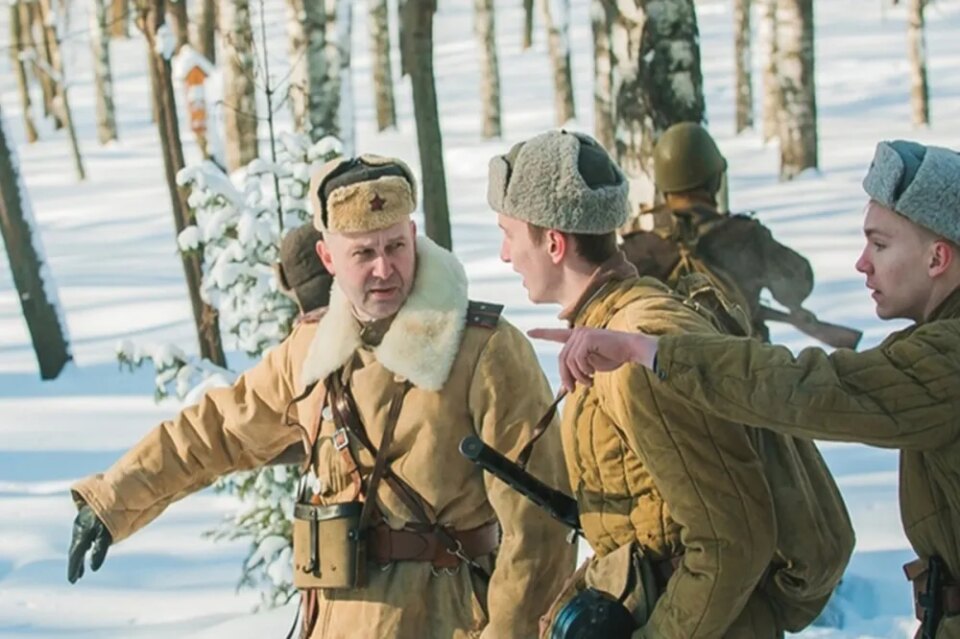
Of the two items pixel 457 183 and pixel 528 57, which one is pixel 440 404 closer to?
pixel 457 183

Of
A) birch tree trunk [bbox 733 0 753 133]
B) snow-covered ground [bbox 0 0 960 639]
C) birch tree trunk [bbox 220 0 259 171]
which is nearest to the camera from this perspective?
snow-covered ground [bbox 0 0 960 639]

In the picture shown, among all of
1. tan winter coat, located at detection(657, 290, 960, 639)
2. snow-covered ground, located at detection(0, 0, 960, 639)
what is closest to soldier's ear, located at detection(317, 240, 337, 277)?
tan winter coat, located at detection(657, 290, 960, 639)

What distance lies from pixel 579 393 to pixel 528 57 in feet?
133

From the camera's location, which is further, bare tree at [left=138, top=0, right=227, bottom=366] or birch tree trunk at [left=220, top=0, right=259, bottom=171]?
birch tree trunk at [left=220, top=0, right=259, bottom=171]

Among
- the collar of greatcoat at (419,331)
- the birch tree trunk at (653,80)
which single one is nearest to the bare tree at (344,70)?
the birch tree trunk at (653,80)

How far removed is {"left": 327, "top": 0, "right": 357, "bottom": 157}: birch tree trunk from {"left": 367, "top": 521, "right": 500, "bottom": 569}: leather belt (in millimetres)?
9649

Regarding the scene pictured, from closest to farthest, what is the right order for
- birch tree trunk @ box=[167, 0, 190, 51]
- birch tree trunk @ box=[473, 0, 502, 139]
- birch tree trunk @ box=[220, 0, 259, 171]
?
1. birch tree trunk @ box=[167, 0, 190, 51]
2. birch tree trunk @ box=[220, 0, 259, 171]
3. birch tree trunk @ box=[473, 0, 502, 139]

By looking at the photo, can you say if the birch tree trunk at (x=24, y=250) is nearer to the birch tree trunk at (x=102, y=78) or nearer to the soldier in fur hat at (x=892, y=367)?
the soldier in fur hat at (x=892, y=367)

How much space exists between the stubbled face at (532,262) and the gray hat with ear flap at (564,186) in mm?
31

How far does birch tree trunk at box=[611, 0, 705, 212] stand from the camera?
27.1 ft

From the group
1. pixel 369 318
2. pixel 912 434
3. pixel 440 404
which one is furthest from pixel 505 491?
pixel 912 434

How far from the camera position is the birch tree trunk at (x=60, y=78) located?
29.3 m

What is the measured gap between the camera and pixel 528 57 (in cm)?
4291

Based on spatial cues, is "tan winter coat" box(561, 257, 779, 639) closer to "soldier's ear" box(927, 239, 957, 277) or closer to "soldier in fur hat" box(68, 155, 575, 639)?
"soldier's ear" box(927, 239, 957, 277)
